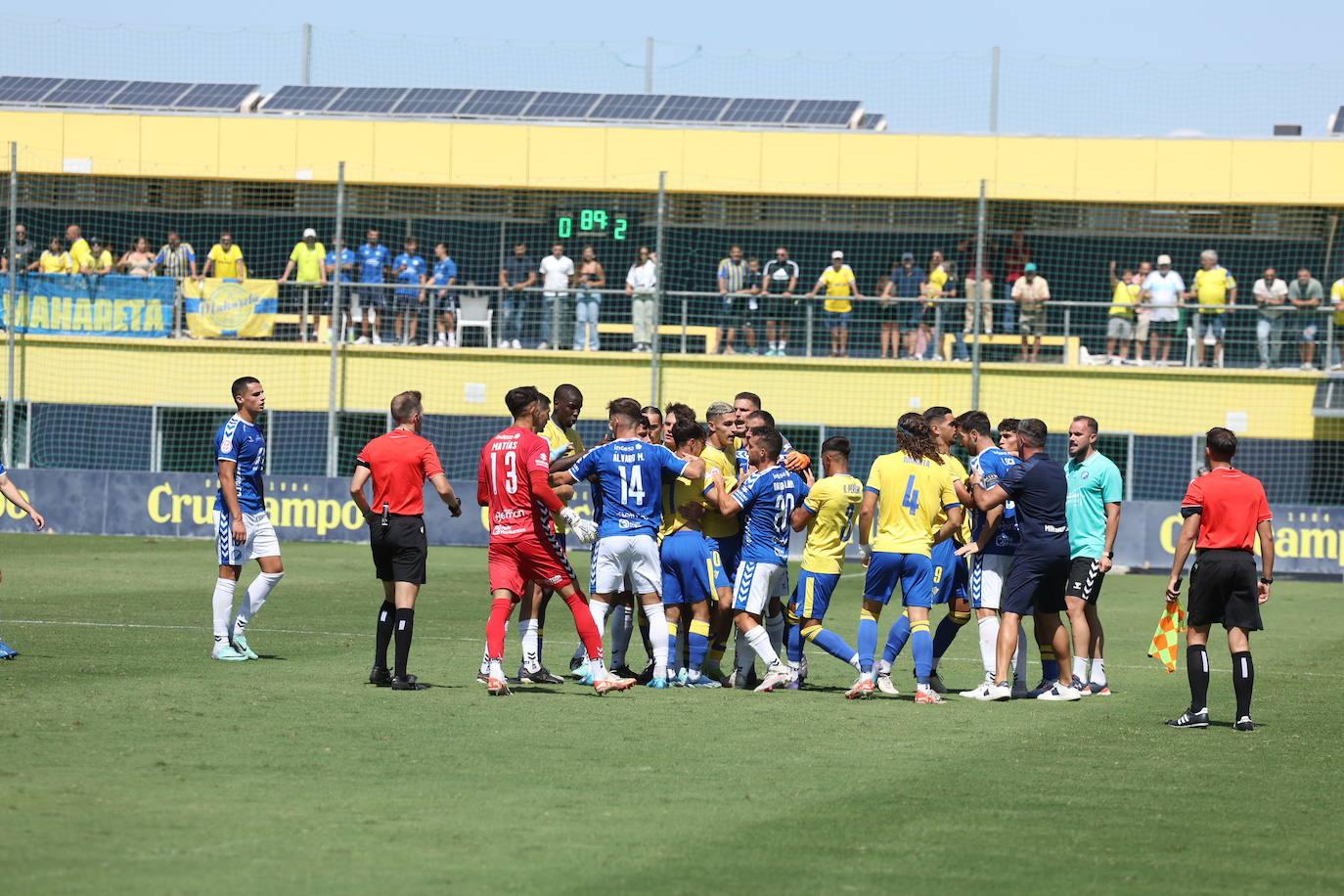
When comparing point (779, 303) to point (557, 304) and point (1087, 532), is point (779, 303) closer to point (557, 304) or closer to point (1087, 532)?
point (557, 304)

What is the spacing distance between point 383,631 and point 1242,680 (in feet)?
18.6

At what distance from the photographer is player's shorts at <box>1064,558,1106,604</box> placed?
1291cm

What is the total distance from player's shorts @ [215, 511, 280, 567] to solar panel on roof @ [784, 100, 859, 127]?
22.5 meters

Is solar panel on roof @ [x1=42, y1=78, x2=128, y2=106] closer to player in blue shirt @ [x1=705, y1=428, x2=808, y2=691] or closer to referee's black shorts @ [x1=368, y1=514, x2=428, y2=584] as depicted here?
referee's black shorts @ [x1=368, y1=514, x2=428, y2=584]

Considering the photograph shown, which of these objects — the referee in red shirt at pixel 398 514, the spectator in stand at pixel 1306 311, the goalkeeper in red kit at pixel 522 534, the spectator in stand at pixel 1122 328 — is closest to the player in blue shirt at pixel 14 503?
the referee in red shirt at pixel 398 514

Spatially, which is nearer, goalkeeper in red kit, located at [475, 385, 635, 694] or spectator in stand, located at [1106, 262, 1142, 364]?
goalkeeper in red kit, located at [475, 385, 635, 694]

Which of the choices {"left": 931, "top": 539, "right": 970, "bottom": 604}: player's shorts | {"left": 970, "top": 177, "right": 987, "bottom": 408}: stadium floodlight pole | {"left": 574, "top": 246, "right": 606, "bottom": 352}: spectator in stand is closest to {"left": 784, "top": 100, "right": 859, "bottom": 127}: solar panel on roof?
{"left": 574, "top": 246, "right": 606, "bottom": 352}: spectator in stand

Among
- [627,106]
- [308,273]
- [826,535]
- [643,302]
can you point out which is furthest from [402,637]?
[627,106]

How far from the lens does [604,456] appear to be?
11.8 metres

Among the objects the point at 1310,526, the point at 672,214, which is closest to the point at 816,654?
the point at 1310,526

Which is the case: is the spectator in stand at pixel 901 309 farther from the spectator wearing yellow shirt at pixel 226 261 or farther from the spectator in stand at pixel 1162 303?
the spectator wearing yellow shirt at pixel 226 261

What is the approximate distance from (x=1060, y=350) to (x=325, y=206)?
46.3 ft

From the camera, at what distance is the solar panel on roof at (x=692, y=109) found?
113 ft

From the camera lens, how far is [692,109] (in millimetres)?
34875
